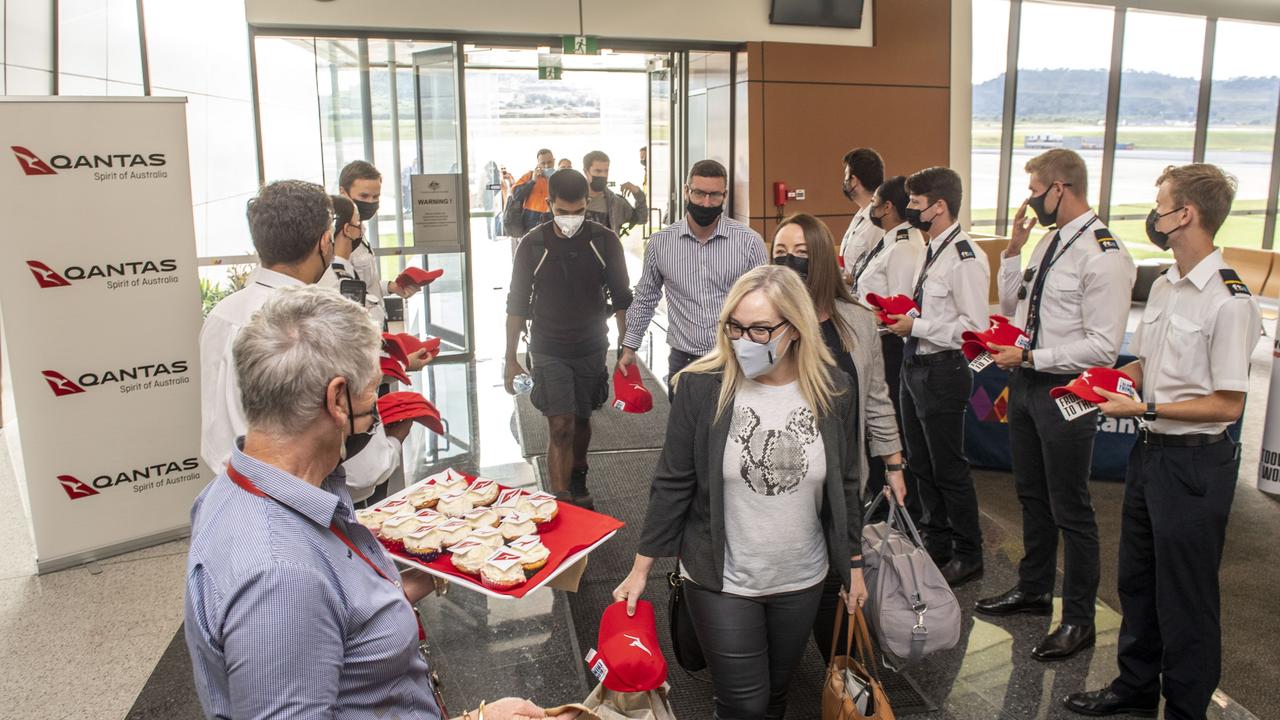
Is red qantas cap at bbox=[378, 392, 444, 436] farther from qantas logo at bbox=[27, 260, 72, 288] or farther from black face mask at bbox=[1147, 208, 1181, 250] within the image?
qantas logo at bbox=[27, 260, 72, 288]

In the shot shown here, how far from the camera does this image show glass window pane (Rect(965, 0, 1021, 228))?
9828mm

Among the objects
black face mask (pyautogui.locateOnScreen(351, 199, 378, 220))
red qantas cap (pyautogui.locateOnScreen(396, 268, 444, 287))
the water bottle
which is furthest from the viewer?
the water bottle

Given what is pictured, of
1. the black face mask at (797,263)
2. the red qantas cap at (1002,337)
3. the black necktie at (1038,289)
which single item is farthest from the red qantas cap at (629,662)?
the black necktie at (1038,289)

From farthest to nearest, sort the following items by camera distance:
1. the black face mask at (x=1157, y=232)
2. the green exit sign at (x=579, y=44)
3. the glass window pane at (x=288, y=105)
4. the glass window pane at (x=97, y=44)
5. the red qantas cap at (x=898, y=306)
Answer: the green exit sign at (x=579, y=44)
the glass window pane at (x=288, y=105)
the glass window pane at (x=97, y=44)
the red qantas cap at (x=898, y=306)
the black face mask at (x=1157, y=232)

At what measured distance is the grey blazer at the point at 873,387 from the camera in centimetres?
296

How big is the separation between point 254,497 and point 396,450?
1.38 meters

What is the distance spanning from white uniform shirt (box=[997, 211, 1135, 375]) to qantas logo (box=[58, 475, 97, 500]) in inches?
171

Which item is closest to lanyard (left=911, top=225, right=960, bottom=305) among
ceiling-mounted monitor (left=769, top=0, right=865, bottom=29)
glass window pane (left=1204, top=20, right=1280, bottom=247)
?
ceiling-mounted monitor (left=769, top=0, right=865, bottom=29)

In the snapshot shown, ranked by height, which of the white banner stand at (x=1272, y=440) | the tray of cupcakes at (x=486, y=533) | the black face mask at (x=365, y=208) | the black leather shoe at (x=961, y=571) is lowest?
the black leather shoe at (x=961, y=571)

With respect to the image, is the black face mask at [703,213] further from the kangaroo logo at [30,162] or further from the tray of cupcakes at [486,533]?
the kangaroo logo at [30,162]

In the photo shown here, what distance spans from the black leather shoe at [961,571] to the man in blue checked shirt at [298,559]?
10.1 feet

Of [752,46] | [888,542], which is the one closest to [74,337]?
[888,542]

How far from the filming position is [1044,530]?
11.6 ft

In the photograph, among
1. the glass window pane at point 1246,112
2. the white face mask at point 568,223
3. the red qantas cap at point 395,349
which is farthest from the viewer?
the glass window pane at point 1246,112
